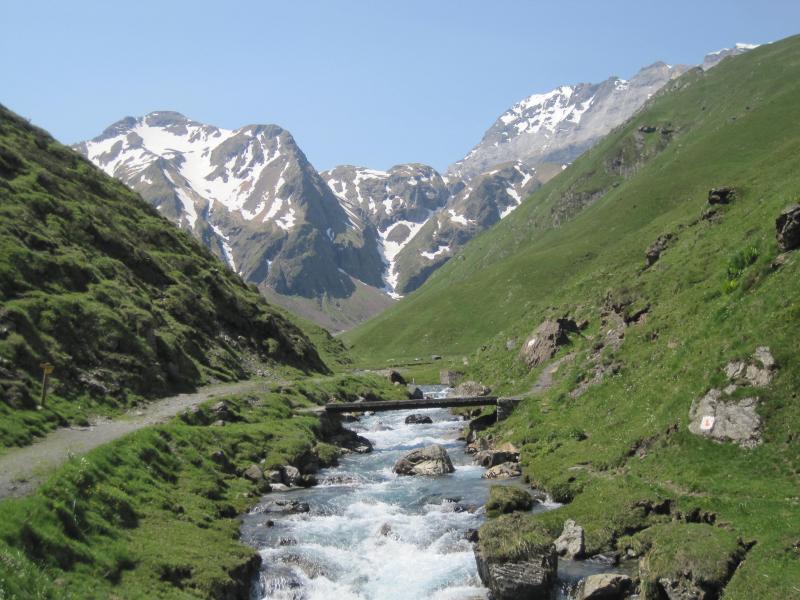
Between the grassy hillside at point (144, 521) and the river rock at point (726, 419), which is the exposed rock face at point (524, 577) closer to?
the grassy hillside at point (144, 521)

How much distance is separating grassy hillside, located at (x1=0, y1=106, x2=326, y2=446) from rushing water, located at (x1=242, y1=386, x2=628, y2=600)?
1761cm

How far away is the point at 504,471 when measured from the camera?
156 feet

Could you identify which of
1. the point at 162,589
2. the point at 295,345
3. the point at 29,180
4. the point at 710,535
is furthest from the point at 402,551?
the point at 295,345

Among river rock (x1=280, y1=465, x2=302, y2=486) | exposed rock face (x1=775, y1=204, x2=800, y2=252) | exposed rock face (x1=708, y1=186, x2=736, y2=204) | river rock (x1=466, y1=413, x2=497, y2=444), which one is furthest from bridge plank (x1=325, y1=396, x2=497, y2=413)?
exposed rock face (x1=775, y1=204, x2=800, y2=252)

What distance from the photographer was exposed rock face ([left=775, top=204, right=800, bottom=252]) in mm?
Answer: 39156

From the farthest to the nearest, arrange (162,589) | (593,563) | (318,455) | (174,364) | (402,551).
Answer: (174,364) → (318,455) → (402,551) → (593,563) → (162,589)

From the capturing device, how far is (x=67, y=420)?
44.2 m

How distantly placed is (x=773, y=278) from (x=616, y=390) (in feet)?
47.7

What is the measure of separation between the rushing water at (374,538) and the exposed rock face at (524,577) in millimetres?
1243

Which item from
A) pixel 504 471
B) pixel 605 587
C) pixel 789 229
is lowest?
pixel 605 587

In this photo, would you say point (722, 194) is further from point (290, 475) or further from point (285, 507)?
point (285, 507)

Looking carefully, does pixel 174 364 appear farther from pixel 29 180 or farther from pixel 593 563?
pixel 593 563

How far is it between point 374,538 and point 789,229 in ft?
107

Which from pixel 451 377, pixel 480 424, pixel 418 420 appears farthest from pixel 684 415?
pixel 451 377
